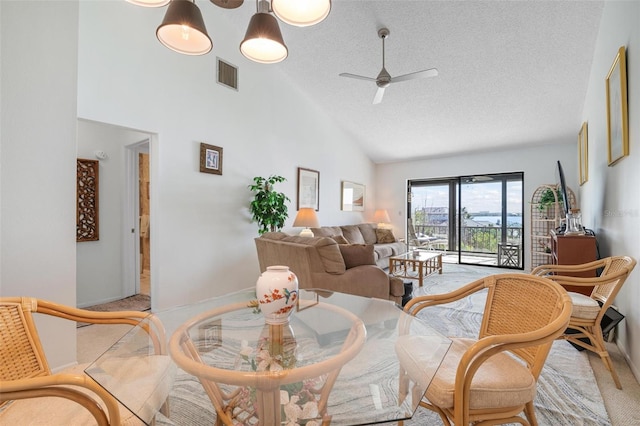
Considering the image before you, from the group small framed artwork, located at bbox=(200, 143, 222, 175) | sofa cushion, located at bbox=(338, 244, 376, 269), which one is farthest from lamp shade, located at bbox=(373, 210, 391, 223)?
small framed artwork, located at bbox=(200, 143, 222, 175)

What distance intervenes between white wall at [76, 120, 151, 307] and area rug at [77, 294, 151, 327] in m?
0.10

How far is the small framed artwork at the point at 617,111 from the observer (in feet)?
7.00

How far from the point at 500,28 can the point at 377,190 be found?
4580mm

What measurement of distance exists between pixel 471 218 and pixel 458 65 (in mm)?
3552

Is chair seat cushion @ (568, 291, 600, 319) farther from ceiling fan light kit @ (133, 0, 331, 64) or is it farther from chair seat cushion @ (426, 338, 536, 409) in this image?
ceiling fan light kit @ (133, 0, 331, 64)

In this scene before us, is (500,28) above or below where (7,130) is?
above

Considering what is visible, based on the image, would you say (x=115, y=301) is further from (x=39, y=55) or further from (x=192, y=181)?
(x=39, y=55)

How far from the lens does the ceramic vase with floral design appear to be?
1177 millimetres

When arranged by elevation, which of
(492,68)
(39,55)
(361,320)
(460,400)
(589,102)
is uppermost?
(492,68)

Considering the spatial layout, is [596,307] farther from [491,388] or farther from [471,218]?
[471,218]

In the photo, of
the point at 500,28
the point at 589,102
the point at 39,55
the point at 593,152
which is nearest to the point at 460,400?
the point at 39,55

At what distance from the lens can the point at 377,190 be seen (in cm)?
755

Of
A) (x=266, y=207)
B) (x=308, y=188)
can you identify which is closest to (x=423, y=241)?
(x=308, y=188)

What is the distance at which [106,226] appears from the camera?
3680 mm
